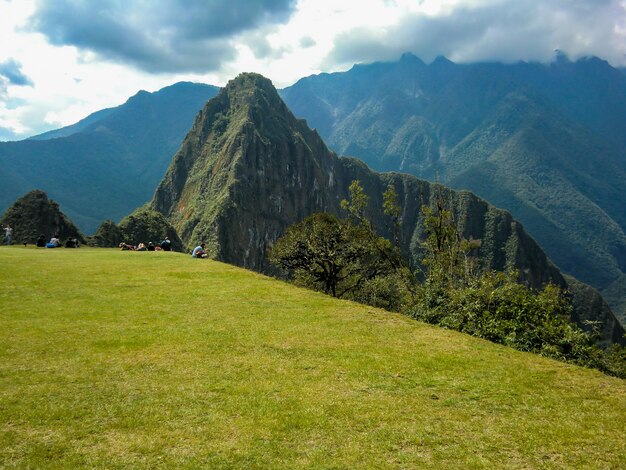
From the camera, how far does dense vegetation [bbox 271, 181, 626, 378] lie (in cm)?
1866

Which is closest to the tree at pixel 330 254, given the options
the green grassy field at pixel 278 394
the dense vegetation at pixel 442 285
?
the dense vegetation at pixel 442 285

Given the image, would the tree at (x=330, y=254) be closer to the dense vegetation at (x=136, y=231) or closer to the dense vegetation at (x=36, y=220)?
the dense vegetation at (x=36, y=220)

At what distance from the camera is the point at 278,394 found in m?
11.0

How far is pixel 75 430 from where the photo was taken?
9.17 m

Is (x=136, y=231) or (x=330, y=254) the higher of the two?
(x=330, y=254)

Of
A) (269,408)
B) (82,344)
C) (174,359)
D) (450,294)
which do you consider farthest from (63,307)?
(450,294)

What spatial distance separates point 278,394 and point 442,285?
16.8m

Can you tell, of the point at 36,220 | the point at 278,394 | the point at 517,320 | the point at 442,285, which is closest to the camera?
the point at 278,394

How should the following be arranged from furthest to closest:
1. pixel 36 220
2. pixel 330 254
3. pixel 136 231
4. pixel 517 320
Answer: pixel 136 231
pixel 36 220
pixel 330 254
pixel 517 320

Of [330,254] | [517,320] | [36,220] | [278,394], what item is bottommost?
[278,394]

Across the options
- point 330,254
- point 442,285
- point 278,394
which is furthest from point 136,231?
point 278,394

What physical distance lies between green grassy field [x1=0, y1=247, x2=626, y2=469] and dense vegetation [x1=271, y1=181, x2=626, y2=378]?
11.9 ft

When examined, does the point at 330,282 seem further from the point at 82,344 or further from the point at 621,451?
the point at 621,451

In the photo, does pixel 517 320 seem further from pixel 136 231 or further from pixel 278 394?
pixel 136 231
